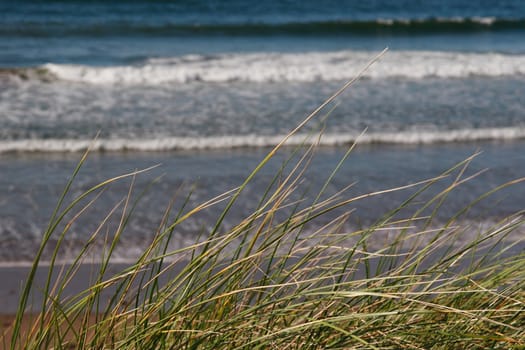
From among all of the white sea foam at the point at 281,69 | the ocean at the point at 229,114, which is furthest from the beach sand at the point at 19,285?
the white sea foam at the point at 281,69

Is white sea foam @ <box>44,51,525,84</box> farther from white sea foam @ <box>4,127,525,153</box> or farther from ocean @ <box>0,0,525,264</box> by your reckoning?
white sea foam @ <box>4,127,525,153</box>

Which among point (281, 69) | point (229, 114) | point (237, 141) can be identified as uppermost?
point (237, 141)

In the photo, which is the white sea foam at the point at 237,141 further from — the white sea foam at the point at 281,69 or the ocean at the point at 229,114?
the white sea foam at the point at 281,69

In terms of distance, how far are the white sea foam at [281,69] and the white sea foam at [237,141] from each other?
127 inches

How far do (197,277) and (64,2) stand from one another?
19.2 m

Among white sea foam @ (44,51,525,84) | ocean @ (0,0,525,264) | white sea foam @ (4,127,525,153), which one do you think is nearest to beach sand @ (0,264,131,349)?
ocean @ (0,0,525,264)

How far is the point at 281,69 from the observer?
11.4 meters

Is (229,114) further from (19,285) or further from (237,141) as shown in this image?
(19,285)

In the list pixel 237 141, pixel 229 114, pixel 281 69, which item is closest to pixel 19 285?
pixel 237 141

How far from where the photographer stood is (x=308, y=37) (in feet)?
54.5

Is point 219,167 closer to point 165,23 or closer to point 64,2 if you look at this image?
point 165,23

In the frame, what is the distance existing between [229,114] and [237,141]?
1203 mm

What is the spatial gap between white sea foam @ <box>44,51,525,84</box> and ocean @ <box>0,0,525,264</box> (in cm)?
3

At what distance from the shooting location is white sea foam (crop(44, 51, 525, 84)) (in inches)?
429
